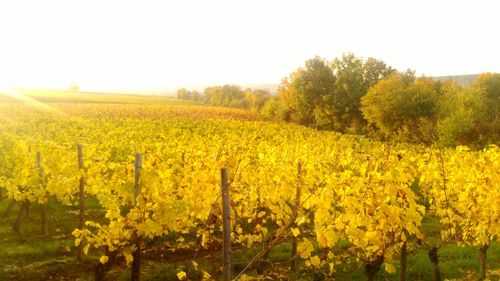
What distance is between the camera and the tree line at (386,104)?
40875 mm

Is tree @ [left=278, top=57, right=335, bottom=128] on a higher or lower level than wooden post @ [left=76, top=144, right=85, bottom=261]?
higher

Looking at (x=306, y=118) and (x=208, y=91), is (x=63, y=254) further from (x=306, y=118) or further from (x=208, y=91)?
(x=208, y=91)

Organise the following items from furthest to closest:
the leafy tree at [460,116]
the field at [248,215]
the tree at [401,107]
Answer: the tree at [401,107], the leafy tree at [460,116], the field at [248,215]

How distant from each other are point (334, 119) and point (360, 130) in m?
3.86

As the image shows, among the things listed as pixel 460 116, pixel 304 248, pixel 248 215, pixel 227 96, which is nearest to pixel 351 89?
pixel 460 116

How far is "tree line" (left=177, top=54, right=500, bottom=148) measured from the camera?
134 ft

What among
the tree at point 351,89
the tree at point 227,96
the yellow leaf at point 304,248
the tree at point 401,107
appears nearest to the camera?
the yellow leaf at point 304,248

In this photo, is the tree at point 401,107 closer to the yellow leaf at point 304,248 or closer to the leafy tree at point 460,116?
Result: the leafy tree at point 460,116

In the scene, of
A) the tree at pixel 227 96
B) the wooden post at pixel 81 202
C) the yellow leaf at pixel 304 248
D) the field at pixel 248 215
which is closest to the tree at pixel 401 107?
the field at pixel 248 215

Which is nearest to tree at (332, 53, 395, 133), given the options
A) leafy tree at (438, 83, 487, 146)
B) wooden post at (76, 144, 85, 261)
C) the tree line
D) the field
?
the tree line

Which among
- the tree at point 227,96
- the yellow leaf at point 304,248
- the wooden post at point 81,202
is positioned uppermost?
the tree at point 227,96

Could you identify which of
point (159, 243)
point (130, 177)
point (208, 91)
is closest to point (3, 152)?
point (159, 243)

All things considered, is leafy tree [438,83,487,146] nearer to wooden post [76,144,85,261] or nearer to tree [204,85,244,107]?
wooden post [76,144,85,261]

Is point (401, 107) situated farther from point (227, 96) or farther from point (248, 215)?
point (227, 96)
